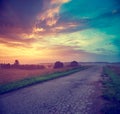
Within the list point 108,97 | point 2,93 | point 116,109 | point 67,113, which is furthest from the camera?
point 2,93

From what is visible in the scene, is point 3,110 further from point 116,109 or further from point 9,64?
point 9,64

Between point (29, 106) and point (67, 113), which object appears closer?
point (67, 113)

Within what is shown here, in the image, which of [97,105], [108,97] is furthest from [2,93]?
[108,97]

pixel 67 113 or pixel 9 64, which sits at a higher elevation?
pixel 9 64

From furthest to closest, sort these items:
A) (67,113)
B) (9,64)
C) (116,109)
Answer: (9,64)
(116,109)
(67,113)

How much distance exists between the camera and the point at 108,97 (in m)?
11.0

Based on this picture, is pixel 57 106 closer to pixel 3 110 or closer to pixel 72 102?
pixel 72 102

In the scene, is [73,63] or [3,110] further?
[73,63]

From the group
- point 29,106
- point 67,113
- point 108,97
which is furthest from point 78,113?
point 108,97

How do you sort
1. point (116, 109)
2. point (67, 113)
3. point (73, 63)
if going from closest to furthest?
point (67, 113), point (116, 109), point (73, 63)

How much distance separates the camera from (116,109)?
8.38 metres

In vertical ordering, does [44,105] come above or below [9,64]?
below

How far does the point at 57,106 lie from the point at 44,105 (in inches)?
31.8

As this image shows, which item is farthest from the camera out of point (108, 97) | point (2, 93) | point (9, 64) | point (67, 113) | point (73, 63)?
point (73, 63)
